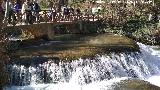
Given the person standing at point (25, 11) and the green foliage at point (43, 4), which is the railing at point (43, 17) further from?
the green foliage at point (43, 4)

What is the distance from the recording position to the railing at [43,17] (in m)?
26.8

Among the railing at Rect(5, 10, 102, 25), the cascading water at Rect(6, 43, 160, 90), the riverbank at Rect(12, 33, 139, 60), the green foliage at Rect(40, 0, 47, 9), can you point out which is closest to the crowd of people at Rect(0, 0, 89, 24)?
the railing at Rect(5, 10, 102, 25)

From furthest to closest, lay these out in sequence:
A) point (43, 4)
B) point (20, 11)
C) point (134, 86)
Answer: point (43, 4) < point (20, 11) < point (134, 86)

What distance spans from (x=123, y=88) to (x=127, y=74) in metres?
4.01

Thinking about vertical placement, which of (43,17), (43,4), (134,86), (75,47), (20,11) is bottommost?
(134,86)

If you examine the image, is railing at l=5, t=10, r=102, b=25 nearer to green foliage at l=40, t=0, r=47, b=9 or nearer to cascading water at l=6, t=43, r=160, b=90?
cascading water at l=6, t=43, r=160, b=90

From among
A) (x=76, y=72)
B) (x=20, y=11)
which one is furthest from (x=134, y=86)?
(x=20, y=11)

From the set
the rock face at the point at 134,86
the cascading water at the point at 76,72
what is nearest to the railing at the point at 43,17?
the cascading water at the point at 76,72

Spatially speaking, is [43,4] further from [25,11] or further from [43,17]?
[25,11]

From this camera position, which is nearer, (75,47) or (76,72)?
Result: (76,72)

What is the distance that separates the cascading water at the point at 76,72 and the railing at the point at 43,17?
3.06m

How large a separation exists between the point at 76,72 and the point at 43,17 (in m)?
6.79

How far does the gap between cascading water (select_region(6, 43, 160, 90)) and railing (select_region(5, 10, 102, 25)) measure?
306cm

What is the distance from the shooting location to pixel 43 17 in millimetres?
29547
